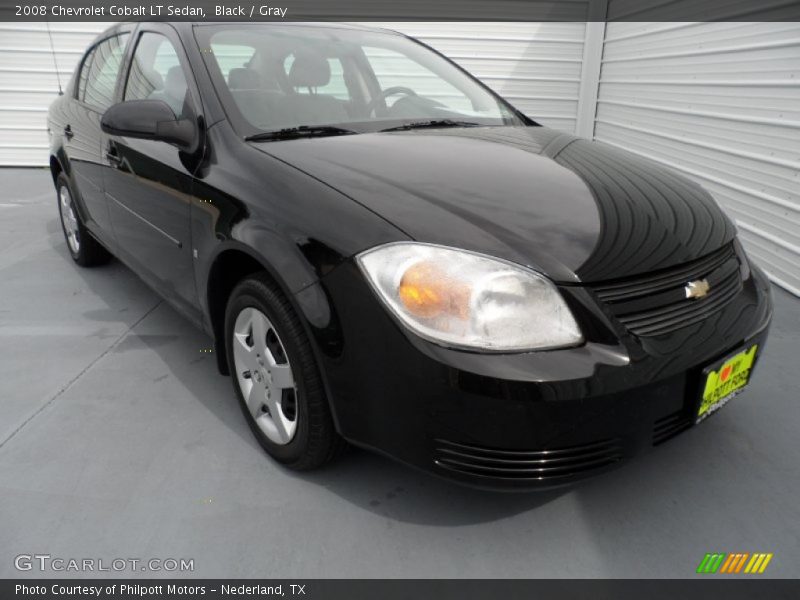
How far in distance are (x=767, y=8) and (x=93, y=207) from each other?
4306 mm

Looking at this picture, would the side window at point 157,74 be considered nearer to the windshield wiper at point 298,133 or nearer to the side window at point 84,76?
the windshield wiper at point 298,133

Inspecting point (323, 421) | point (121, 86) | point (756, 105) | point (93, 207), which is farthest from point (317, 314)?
point (756, 105)

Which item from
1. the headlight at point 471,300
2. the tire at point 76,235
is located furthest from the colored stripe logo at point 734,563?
the tire at point 76,235

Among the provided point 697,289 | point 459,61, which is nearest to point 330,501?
point 697,289

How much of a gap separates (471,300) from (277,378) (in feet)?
2.38

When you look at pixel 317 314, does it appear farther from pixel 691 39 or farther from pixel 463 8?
pixel 463 8

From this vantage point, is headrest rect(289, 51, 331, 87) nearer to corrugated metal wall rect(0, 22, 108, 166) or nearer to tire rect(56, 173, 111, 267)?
tire rect(56, 173, 111, 267)

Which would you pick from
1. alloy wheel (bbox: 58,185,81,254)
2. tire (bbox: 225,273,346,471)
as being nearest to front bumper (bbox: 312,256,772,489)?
tire (bbox: 225,273,346,471)

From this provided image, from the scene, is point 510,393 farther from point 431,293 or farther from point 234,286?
point 234,286

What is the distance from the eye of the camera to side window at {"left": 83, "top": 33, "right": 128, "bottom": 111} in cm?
301

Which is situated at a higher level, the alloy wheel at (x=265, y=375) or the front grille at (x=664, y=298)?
the front grille at (x=664, y=298)

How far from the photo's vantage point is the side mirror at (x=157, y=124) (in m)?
2.06

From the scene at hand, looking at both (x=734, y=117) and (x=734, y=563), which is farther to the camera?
(x=734, y=117)

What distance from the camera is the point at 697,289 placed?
165 centimetres
